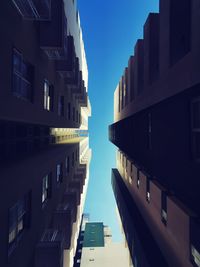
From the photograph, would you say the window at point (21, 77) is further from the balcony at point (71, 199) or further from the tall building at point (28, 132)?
the balcony at point (71, 199)

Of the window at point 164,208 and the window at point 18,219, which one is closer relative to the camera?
the window at point 18,219

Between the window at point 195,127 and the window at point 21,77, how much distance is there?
874cm

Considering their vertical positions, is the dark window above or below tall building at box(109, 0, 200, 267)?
above

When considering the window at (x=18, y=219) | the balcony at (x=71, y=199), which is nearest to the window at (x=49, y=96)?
the window at (x=18, y=219)

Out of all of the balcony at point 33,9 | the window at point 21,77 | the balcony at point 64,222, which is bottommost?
the balcony at point 64,222

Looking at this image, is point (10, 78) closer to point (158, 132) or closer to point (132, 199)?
point (158, 132)

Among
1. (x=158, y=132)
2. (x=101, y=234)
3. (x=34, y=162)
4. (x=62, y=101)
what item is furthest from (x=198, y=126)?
(x=101, y=234)

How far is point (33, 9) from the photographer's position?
34.4 ft

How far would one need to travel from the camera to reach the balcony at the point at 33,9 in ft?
32.2

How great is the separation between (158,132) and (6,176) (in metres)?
12.2

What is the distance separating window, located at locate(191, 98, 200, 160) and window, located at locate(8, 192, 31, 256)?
Answer: 9165mm

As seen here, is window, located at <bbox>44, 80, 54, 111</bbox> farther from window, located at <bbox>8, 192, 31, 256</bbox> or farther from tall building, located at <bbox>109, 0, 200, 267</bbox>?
tall building, located at <bbox>109, 0, 200, 267</bbox>

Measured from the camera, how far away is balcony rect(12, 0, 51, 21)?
9820 mm

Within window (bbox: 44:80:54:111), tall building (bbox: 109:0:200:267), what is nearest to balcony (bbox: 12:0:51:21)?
window (bbox: 44:80:54:111)
